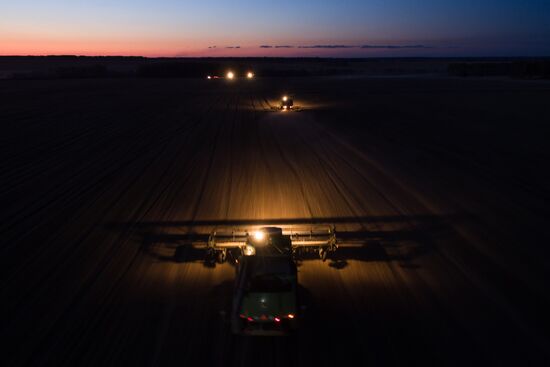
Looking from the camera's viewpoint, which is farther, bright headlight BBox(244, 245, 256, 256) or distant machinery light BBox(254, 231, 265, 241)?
distant machinery light BBox(254, 231, 265, 241)

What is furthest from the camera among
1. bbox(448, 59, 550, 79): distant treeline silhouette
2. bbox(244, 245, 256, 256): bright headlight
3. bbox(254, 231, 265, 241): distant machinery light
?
bbox(448, 59, 550, 79): distant treeline silhouette

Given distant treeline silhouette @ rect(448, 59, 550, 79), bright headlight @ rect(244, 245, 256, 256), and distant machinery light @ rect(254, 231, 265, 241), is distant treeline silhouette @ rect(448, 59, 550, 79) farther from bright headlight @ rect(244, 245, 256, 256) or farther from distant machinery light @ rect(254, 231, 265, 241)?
bright headlight @ rect(244, 245, 256, 256)

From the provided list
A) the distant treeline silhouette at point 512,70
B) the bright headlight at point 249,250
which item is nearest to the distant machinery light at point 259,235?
the bright headlight at point 249,250

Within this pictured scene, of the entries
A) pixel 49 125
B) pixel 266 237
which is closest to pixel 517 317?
pixel 266 237

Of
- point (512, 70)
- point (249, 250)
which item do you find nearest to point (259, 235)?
point (249, 250)

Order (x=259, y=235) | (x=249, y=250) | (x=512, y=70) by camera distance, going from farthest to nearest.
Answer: (x=512, y=70) → (x=259, y=235) → (x=249, y=250)

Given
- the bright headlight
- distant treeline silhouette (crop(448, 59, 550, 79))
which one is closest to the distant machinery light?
the bright headlight

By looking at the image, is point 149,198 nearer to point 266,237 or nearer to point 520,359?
point 266,237

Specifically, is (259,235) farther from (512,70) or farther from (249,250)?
(512,70)
